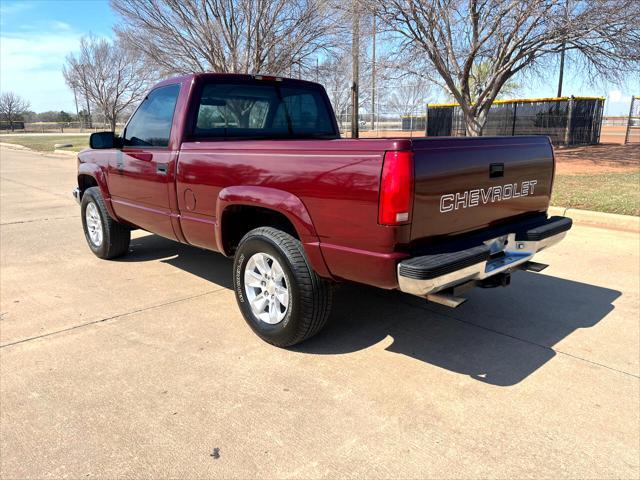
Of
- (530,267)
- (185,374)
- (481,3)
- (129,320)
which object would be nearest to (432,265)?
(530,267)

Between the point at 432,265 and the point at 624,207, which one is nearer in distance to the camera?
the point at 432,265

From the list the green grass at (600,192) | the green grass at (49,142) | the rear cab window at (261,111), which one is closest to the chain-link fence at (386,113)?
the green grass at (49,142)

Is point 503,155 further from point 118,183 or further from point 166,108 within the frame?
point 118,183

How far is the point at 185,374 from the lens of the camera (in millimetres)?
3326

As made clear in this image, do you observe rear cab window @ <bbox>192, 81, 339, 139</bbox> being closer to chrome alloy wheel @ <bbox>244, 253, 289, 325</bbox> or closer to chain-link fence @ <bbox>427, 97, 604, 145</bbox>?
chrome alloy wheel @ <bbox>244, 253, 289, 325</bbox>

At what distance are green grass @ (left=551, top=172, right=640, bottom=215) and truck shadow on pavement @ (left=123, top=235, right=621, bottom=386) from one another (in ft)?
11.0

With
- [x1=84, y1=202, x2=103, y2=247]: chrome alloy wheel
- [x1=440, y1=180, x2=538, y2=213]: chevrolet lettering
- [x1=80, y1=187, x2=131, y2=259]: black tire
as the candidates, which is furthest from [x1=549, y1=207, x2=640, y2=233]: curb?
[x1=84, y1=202, x2=103, y2=247]: chrome alloy wheel

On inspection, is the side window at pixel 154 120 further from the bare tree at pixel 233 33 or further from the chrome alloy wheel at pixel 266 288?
the bare tree at pixel 233 33

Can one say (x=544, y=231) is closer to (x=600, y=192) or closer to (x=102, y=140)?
(x=102, y=140)

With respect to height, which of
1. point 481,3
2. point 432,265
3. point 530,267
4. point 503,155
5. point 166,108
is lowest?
point 530,267

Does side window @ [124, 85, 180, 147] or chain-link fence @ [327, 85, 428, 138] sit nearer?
side window @ [124, 85, 180, 147]

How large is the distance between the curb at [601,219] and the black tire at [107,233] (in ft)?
20.1

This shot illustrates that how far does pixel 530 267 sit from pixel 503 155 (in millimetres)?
953

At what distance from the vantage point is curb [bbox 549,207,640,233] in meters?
7.09
